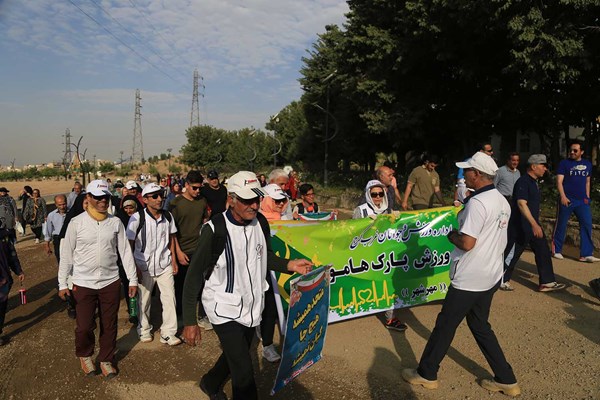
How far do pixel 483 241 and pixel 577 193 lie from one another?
5.42 m

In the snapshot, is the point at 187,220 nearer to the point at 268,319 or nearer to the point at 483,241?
the point at 268,319

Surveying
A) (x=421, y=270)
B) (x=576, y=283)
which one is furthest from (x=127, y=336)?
(x=576, y=283)

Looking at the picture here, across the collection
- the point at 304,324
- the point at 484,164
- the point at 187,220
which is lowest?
the point at 304,324

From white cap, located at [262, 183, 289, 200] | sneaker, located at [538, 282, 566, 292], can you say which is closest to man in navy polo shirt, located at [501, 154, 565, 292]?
sneaker, located at [538, 282, 566, 292]

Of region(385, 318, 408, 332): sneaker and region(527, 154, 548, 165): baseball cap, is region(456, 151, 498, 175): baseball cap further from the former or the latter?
region(527, 154, 548, 165): baseball cap

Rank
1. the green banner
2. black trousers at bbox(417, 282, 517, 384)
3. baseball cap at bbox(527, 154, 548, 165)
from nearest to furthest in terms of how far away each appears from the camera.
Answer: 1. black trousers at bbox(417, 282, 517, 384)
2. the green banner
3. baseball cap at bbox(527, 154, 548, 165)

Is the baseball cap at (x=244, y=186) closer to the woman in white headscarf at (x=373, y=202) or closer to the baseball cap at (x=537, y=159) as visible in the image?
the woman in white headscarf at (x=373, y=202)

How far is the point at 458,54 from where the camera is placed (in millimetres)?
17891

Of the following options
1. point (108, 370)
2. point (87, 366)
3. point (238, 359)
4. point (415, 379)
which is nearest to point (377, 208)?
point (415, 379)

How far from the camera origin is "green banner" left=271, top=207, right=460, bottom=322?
5004 millimetres

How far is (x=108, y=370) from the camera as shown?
4324 mm

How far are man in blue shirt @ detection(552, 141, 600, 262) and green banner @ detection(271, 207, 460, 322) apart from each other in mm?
3502

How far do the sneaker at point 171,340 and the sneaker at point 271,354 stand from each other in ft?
3.78

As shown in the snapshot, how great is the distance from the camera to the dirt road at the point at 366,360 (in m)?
3.94
